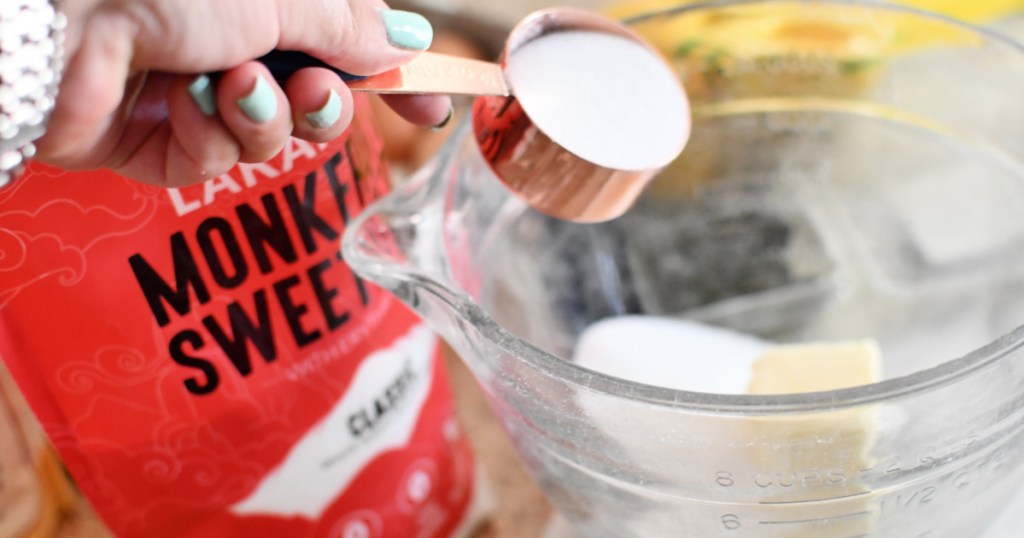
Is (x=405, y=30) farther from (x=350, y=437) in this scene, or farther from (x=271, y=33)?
(x=350, y=437)

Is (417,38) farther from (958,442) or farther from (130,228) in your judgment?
(958,442)

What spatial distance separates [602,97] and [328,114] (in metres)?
0.18

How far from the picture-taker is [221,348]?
1.55ft

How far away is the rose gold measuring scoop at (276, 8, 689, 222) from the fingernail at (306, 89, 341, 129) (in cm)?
7

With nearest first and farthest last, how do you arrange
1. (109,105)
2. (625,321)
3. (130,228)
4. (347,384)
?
(109,105), (130,228), (347,384), (625,321)

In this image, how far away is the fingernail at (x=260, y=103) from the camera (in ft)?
1.09

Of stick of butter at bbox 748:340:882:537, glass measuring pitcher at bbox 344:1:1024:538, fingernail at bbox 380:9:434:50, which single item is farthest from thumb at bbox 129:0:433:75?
stick of butter at bbox 748:340:882:537

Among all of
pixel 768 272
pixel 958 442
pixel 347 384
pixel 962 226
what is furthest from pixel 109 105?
pixel 962 226

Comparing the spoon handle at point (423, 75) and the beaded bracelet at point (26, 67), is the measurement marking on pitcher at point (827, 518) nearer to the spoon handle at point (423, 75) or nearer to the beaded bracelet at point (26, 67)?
the spoon handle at point (423, 75)

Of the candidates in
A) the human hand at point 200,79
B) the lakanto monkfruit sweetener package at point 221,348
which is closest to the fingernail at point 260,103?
the human hand at point 200,79

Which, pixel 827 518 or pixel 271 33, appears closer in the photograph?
pixel 271 33

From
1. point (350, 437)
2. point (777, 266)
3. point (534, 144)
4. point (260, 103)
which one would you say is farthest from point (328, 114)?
point (777, 266)

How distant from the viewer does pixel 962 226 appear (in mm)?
705

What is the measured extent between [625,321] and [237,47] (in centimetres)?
37
